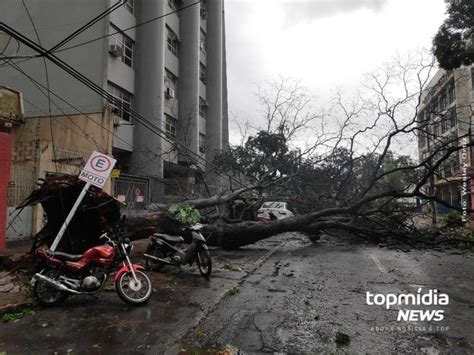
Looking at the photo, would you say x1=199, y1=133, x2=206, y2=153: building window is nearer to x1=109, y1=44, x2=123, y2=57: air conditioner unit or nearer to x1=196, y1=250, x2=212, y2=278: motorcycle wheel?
x1=109, y1=44, x2=123, y2=57: air conditioner unit

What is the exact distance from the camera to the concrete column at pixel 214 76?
3362 centimetres

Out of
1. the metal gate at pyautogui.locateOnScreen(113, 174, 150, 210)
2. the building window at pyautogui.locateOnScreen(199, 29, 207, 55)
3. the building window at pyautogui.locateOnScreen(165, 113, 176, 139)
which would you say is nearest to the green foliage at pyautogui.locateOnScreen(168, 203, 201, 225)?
the metal gate at pyautogui.locateOnScreen(113, 174, 150, 210)

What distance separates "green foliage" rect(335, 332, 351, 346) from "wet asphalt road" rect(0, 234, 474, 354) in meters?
0.05

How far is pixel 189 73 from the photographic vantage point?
28719 millimetres

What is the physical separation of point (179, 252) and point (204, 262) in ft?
1.84

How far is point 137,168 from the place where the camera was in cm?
2288

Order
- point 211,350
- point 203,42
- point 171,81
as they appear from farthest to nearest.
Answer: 1. point 203,42
2. point 171,81
3. point 211,350

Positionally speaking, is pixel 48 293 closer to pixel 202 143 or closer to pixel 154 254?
pixel 154 254

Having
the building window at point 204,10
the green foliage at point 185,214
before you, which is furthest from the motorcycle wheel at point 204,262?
the building window at point 204,10

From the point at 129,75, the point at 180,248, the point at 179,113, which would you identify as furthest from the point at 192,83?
the point at 180,248

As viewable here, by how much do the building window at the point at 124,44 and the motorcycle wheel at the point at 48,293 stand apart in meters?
17.8

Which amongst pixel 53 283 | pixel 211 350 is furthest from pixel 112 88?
pixel 211 350

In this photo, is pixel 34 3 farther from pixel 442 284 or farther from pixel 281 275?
pixel 442 284

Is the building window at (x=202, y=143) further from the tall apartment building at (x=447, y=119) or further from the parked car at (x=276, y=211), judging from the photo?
the tall apartment building at (x=447, y=119)
